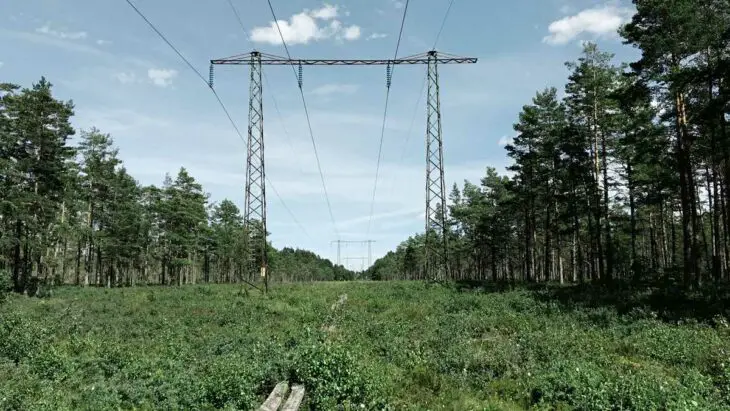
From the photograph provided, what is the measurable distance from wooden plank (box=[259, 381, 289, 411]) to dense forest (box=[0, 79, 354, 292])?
12.8 metres

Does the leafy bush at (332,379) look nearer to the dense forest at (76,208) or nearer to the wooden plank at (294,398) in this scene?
the wooden plank at (294,398)

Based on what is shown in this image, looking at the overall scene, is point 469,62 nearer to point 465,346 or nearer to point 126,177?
point 465,346

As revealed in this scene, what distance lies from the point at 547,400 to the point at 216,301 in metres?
22.5

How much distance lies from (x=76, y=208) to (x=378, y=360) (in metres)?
48.6

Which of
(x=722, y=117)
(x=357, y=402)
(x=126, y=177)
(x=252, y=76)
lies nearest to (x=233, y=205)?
(x=126, y=177)

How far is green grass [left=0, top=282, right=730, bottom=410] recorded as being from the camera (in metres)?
9.84

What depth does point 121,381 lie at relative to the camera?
11.7 metres

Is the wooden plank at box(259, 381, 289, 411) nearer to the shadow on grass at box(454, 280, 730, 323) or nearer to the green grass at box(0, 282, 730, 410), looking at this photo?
the green grass at box(0, 282, 730, 410)

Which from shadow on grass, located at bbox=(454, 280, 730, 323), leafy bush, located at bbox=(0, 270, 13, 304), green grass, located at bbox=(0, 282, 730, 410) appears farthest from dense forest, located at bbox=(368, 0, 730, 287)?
leafy bush, located at bbox=(0, 270, 13, 304)

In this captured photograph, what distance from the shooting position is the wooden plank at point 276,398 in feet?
28.7

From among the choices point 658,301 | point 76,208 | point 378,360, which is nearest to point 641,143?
point 658,301

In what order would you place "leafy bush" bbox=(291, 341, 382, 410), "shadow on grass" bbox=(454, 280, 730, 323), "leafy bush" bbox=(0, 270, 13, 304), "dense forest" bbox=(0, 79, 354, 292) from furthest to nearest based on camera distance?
"dense forest" bbox=(0, 79, 354, 292)
"leafy bush" bbox=(0, 270, 13, 304)
"shadow on grass" bbox=(454, 280, 730, 323)
"leafy bush" bbox=(291, 341, 382, 410)

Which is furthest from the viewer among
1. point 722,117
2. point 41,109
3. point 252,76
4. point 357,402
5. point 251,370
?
point 41,109

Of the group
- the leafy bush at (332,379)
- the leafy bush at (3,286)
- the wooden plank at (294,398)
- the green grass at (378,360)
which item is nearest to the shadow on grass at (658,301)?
the green grass at (378,360)
